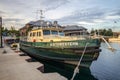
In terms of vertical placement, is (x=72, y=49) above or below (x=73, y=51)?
above

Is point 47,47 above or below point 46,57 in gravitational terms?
above

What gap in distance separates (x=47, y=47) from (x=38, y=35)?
4.13m

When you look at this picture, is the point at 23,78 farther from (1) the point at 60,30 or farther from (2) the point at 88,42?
(1) the point at 60,30

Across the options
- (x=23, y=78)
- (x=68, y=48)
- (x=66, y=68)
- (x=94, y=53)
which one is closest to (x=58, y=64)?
(x=66, y=68)

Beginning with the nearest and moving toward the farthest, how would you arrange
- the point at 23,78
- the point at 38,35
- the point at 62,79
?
the point at 62,79 < the point at 23,78 < the point at 38,35

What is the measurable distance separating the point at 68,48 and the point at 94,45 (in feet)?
7.97

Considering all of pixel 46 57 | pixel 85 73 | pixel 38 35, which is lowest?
pixel 85 73

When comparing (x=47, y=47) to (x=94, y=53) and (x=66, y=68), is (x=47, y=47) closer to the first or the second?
(x=66, y=68)

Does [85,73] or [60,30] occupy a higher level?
[60,30]

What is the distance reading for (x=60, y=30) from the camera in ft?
68.5

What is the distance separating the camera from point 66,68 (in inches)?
656

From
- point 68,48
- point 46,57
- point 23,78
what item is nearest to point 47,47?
point 46,57

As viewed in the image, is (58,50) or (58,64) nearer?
(58,50)

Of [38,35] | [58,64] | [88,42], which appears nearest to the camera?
[88,42]
